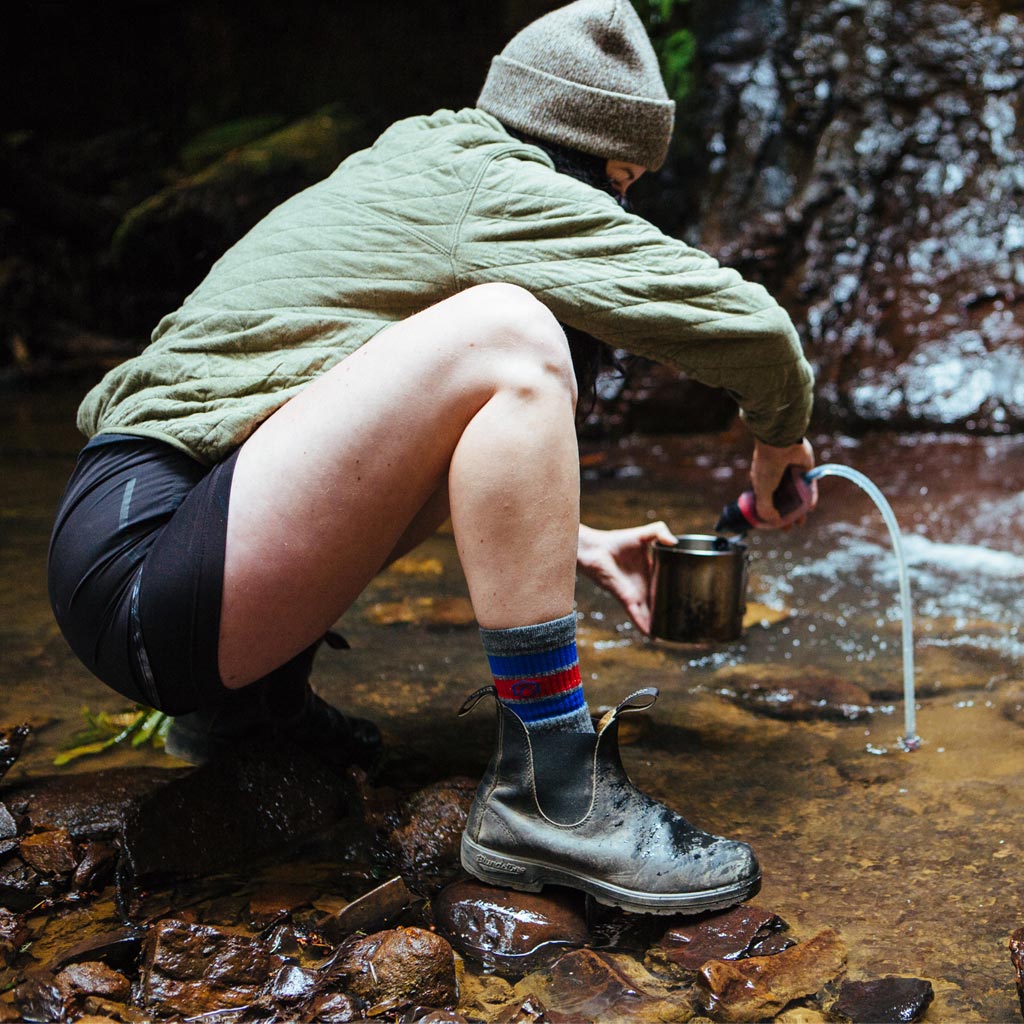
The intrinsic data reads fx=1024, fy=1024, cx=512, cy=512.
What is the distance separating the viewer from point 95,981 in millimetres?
1256

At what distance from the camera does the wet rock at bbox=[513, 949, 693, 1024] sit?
1.22m

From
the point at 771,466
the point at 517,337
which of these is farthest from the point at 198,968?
the point at 771,466

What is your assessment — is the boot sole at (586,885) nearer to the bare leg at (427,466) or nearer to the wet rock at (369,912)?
the wet rock at (369,912)

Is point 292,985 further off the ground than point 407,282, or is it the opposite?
point 407,282

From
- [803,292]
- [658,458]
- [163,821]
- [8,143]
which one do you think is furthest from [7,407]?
[163,821]

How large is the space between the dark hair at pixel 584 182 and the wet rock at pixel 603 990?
2.97ft

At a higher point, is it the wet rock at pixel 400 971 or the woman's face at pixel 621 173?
the woman's face at pixel 621 173

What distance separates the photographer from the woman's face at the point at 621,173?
5.77 feet

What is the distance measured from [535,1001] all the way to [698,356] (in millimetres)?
952

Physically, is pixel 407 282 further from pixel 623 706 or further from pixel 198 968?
pixel 198 968

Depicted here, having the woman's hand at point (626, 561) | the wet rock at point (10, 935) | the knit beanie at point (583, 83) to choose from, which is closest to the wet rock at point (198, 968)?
the wet rock at point (10, 935)

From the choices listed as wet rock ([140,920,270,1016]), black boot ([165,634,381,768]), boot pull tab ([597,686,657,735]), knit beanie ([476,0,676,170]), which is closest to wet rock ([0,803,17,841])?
black boot ([165,634,381,768])

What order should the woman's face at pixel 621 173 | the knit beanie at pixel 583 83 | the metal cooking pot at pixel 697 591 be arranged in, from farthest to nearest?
the metal cooking pot at pixel 697 591 → the woman's face at pixel 621 173 → the knit beanie at pixel 583 83

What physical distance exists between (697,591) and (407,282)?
0.88 meters
